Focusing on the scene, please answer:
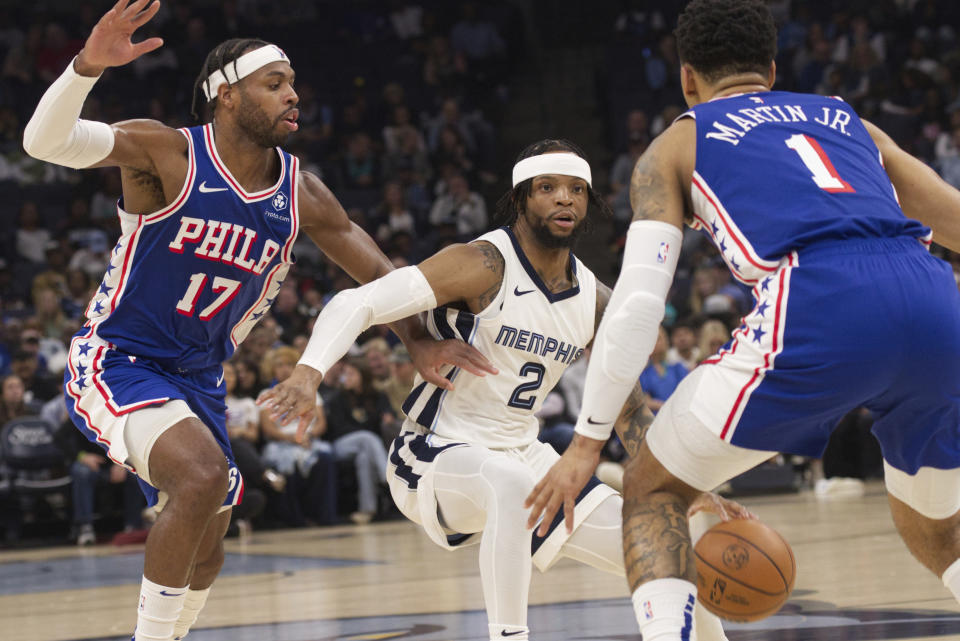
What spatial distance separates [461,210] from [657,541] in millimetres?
12472

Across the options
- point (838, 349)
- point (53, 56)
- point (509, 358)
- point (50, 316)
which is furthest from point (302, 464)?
point (838, 349)

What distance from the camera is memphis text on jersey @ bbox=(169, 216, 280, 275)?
457cm

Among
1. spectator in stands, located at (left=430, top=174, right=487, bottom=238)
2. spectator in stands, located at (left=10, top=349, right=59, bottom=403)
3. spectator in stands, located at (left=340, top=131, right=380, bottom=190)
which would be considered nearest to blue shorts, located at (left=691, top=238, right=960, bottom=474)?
spectator in stands, located at (left=10, top=349, right=59, bottom=403)

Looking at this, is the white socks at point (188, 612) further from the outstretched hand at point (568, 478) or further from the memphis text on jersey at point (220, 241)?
the outstretched hand at point (568, 478)

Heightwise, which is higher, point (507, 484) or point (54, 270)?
point (507, 484)

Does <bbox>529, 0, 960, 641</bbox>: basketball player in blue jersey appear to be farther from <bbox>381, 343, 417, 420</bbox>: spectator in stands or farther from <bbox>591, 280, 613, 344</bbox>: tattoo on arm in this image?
<bbox>381, 343, 417, 420</bbox>: spectator in stands

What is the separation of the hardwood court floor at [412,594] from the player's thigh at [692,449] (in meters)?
2.00

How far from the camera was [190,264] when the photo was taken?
4.59m

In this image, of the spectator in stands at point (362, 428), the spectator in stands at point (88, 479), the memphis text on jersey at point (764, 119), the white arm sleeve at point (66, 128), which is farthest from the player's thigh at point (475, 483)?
the spectator in stands at point (362, 428)

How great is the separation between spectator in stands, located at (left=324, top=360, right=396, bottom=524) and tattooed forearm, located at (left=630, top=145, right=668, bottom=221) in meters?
8.33

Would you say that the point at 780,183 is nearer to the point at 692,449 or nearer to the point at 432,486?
the point at 692,449

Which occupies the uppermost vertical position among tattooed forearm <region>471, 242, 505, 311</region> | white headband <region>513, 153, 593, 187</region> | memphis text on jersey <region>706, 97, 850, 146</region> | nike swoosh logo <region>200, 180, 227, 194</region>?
memphis text on jersey <region>706, 97, 850, 146</region>

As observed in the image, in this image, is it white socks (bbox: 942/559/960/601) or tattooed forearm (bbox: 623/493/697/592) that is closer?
tattooed forearm (bbox: 623/493/697/592)

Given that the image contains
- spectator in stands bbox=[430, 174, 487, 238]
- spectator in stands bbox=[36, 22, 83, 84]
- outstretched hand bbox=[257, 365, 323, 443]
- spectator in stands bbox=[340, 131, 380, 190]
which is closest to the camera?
outstretched hand bbox=[257, 365, 323, 443]
